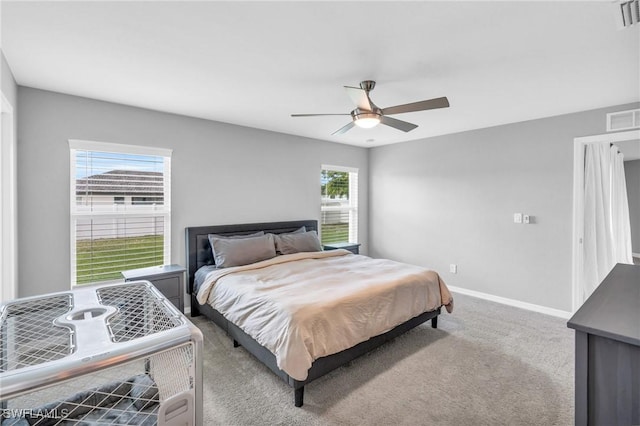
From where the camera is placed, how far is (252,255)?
3715 millimetres

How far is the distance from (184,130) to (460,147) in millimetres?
3937

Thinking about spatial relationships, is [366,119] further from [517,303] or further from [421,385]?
[517,303]

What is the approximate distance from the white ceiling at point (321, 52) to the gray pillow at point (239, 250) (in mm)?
1592

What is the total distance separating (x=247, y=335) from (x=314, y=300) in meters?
0.70

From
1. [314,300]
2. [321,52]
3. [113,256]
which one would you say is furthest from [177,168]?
[314,300]

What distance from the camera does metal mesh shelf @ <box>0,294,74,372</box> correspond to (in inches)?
42.1

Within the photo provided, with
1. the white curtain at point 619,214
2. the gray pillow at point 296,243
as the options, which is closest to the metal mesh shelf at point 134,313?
the gray pillow at point 296,243

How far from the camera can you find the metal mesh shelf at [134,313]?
43.6 inches

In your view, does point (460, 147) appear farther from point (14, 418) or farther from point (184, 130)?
point (14, 418)

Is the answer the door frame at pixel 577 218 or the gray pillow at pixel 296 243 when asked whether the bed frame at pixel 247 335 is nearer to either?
the gray pillow at pixel 296 243

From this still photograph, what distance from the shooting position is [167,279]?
3.24m

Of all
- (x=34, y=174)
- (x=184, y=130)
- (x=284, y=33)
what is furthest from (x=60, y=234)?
(x=284, y=33)

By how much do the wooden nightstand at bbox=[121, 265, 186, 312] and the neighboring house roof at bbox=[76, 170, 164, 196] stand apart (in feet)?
2.95

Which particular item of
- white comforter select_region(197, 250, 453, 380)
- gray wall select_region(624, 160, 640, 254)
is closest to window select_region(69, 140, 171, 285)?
white comforter select_region(197, 250, 453, 380)
